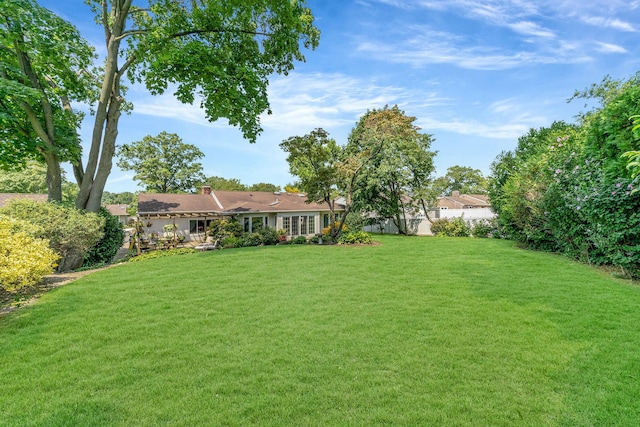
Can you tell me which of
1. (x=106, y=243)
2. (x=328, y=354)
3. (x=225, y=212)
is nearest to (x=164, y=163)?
(x=225, y=212)

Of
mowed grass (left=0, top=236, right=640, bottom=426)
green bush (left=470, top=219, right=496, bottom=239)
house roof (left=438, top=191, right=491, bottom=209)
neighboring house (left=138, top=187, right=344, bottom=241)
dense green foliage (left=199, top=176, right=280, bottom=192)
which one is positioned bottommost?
mowed grass (left=0, top=236, right=640, bottom=426)

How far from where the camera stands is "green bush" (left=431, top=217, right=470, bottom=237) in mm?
20062

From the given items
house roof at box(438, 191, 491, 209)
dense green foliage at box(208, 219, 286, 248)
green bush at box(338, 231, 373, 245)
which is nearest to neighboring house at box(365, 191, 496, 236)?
green bush at box(338, 231, 373, 245)

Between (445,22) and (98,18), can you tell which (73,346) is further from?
(98,18)

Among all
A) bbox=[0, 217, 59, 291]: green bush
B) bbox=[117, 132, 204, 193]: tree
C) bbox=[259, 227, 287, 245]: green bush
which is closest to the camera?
bbox=[0, 217, 59, 291]: green bush

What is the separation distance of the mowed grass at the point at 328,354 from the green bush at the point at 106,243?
4569mm

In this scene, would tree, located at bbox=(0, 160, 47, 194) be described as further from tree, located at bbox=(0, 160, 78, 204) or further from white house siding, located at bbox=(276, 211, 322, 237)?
white house siding, located at bbox=(276, 211, 322, 237)

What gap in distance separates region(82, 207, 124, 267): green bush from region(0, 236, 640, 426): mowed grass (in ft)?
15.0

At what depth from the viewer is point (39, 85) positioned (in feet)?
33.0

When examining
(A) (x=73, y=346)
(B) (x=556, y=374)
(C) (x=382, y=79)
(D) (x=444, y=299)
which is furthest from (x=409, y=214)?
(A) (x=73, y=346)

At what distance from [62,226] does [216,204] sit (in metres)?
12.6

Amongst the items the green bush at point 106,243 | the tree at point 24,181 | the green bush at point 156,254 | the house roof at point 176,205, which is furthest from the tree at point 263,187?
the green bush at point 106,243

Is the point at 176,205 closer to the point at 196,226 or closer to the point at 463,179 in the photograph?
the point at 196,226

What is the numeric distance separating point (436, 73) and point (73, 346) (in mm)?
12950
